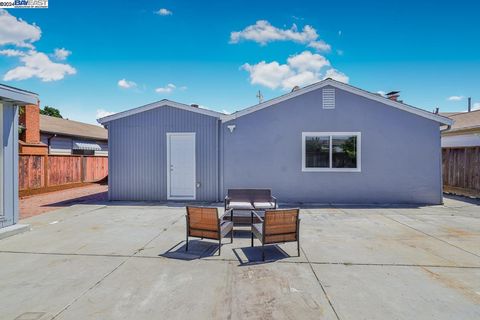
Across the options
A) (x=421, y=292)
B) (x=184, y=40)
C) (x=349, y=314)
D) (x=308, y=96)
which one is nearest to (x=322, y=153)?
(x=308, y=96)

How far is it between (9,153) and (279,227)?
6141 mm

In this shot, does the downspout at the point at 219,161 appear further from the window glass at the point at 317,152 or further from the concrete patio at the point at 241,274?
the concrete patio at the point at 241,274

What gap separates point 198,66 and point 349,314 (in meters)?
12.8

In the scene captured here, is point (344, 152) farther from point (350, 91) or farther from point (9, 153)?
point (9, 153)

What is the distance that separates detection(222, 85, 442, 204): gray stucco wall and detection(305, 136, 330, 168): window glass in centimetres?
29

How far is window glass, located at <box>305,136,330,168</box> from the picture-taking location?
934 centimetres

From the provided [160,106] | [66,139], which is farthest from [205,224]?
[66,139]

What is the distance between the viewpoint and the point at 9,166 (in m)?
5.85

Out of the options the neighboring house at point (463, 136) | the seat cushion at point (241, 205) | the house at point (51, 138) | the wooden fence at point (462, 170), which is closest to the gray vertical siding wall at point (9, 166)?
the seat cushion at point (241, 205)

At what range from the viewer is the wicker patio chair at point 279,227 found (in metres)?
4.35

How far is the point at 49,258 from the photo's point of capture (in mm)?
4387

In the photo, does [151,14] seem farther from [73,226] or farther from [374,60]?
[374,60]

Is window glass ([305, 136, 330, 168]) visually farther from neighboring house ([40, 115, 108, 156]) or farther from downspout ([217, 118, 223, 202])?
neighboring house ([40, 115, 108, 156])

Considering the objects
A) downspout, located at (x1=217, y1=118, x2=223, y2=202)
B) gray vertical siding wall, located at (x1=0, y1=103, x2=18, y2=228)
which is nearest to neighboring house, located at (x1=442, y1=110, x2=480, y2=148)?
downspout, located at (x1=217, y1=118, x2=223, y2=202)
